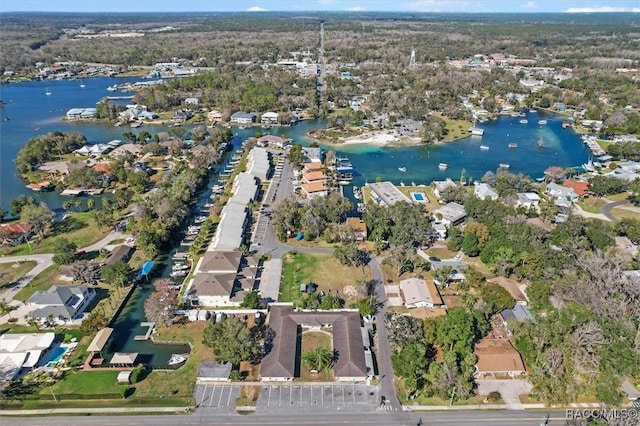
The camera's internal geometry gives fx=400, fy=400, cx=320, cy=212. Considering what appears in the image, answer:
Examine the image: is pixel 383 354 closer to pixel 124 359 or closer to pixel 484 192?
pixel 124 359

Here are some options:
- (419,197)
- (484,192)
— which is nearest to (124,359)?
(419,197)

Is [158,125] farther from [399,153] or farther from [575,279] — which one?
[575,279]

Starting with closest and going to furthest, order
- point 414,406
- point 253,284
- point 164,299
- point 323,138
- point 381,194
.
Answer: point 414,406, point 164,299, point 253,284, point 381,194, point 323,138

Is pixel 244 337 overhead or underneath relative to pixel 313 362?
overhead

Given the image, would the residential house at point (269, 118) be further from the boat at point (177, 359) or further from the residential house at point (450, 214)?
the boat at point (177, 359)

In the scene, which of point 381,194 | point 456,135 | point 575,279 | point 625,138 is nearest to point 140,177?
point 381,194

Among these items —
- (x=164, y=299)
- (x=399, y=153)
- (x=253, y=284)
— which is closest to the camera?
(x=164, y=299)
